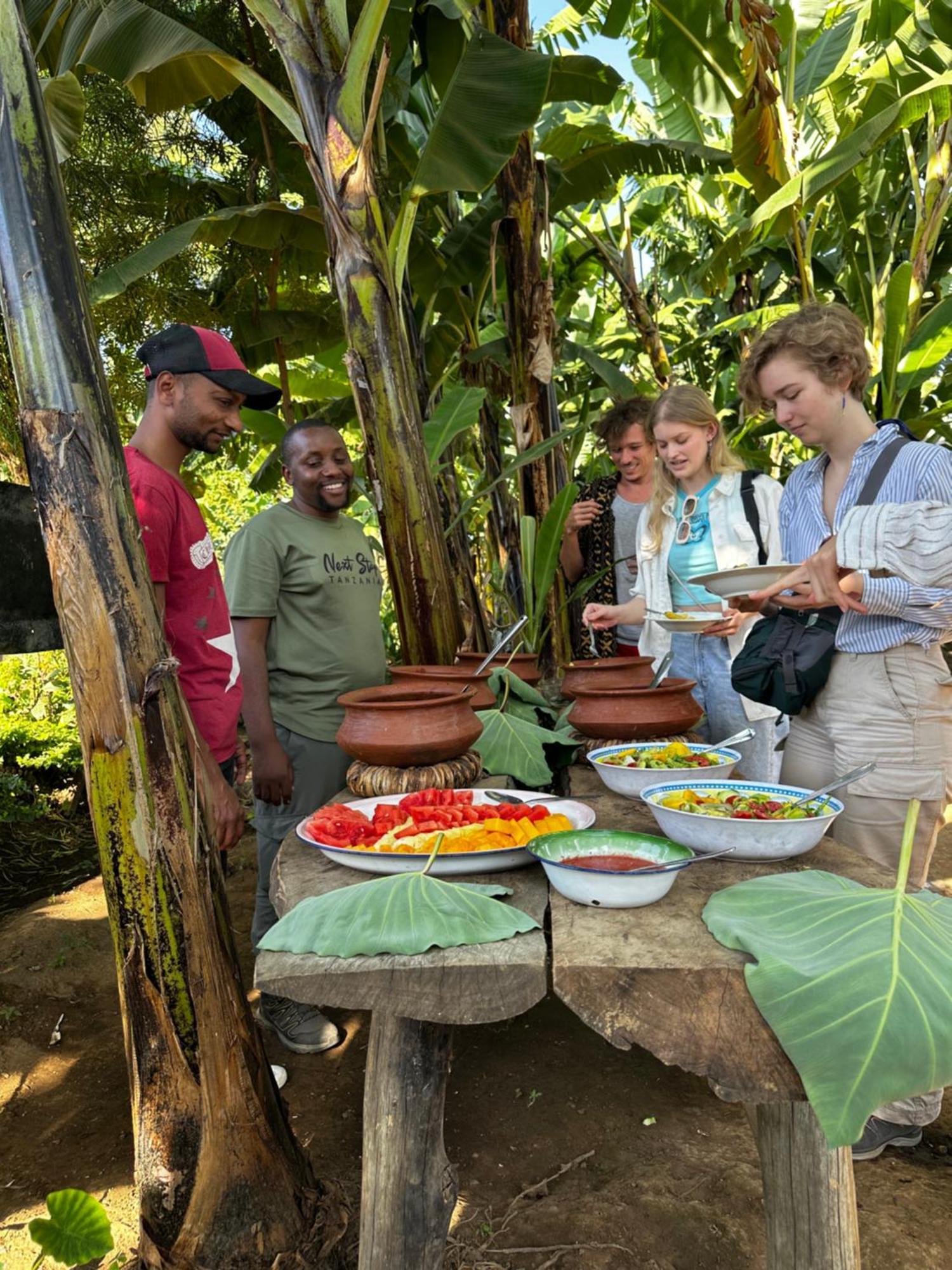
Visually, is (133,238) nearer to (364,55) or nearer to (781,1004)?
(364,55)

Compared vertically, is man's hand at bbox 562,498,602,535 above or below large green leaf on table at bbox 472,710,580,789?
above

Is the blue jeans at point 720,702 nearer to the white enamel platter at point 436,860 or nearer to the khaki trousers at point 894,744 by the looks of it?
the khaki trousers at point 894,744

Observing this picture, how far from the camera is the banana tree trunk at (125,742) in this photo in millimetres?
1404

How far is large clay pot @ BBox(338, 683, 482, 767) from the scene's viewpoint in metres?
1.73

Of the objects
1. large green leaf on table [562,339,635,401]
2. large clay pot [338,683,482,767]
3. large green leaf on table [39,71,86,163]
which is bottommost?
large clay pot [338,683,482,767]

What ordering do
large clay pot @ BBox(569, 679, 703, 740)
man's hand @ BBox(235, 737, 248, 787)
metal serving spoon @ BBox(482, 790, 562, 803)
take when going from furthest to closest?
1. man's hand @ BBox(235, 737, 248, 787)
2. large clay pot @ BBox(569, 679, 703, 740)
3. metal serving spoon @ BBox(482, 790, 562, 803)

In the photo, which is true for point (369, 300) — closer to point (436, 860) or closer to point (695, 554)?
point (695, 554)

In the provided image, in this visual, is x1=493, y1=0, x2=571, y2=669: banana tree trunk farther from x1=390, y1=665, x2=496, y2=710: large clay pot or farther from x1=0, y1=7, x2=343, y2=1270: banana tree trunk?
x1=0, y1=7, x2=343, y2=1270: banana tree trunk

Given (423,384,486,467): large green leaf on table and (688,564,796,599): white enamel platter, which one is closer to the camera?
(688,564,796,599): white enamel platter

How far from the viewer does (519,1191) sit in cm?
201

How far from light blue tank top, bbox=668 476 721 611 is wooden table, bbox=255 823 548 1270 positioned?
62.1 inches

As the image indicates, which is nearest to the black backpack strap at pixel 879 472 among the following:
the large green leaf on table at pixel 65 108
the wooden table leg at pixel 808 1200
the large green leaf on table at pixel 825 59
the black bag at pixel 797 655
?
the black bag at pixel 797 655

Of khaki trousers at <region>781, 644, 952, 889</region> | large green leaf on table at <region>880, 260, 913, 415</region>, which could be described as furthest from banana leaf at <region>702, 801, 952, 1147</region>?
large green leaf on table at <region>880, 260, 913, 415</region>

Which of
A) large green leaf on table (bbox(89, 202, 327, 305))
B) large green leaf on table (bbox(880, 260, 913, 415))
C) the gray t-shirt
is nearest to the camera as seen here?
large green leaf on table (bbox(89, 202, 327, 305))
